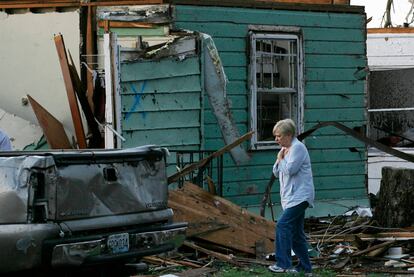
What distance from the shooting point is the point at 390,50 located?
17422mm

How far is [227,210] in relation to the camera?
10.6 m

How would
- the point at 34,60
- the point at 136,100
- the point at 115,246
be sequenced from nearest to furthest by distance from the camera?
the point at 115,246 → the point at 136,100 → the point at 34,60

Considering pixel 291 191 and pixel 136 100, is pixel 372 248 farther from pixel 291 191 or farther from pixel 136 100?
pixel 136 100

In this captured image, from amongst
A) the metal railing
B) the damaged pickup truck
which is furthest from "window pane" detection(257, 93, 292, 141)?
the damaged pickup truck

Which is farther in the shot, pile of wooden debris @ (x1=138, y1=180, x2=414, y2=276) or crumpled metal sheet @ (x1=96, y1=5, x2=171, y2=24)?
crumpled metal sheet @ (x1=96, y1=5, x2=171, y2=24)

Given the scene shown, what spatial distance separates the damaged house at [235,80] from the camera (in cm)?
1166

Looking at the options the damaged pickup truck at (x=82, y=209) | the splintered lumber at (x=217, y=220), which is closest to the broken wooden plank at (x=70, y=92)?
the splintered lumber at (x=217, y=220)

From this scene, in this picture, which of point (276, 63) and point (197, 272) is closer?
point (197, 272)

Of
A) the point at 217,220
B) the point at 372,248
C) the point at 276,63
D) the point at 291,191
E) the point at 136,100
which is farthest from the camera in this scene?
the point at 276,63

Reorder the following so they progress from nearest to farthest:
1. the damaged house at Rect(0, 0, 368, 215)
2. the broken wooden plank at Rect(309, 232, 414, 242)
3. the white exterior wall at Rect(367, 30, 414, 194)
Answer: the broken wooden plank at Rect(309, 232, 414, 242) < the damaged house at Rect(0, 0, 368, 215) < the white exterior wall at Rect(367, 30, 414, 194)

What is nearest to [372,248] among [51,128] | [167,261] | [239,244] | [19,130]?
[239,244]

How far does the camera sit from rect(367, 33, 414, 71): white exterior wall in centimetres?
1738

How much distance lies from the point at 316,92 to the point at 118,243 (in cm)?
747

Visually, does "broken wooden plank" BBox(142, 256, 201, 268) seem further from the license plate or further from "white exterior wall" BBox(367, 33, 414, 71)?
"white exterior wall" BBox(367, 33, 414, 71)
